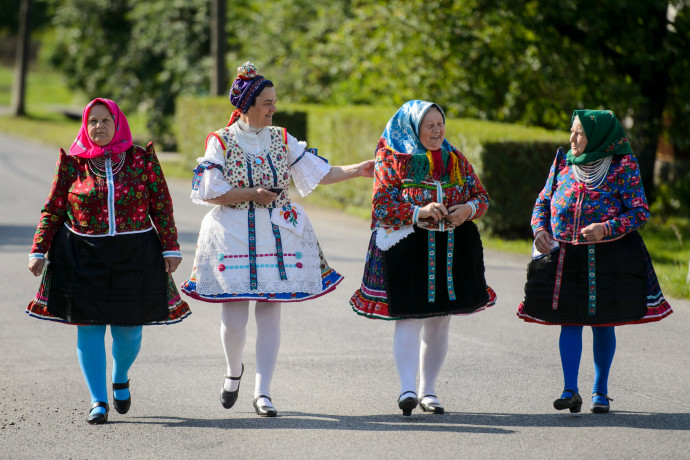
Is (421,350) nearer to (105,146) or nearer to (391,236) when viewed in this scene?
(391,236)

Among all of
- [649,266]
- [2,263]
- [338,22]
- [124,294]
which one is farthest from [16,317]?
[338,22]

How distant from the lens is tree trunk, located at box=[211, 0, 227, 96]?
21297 millimetres

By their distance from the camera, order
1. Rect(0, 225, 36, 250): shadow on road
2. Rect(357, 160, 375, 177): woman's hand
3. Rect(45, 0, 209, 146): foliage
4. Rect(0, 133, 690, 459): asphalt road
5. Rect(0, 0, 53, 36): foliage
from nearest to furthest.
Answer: Rect(0, 133, 690, 459): asphalt road
Rect(357, 160, 375, 177): woman's hand
Rect(0, 225, 36, 250): shadow on road
Rect(45, 0, 209, 146): foliage
Rect(0, 0, 53, 36): foliage

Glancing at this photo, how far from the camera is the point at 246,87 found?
17.6 feet

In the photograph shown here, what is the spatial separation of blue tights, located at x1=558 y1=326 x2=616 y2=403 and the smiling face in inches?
77.5

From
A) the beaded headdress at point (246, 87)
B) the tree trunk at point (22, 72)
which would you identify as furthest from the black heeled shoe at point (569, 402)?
the tree trunk at point (22, 72)

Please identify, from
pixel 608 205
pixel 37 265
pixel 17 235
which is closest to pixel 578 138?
pixel 608 205

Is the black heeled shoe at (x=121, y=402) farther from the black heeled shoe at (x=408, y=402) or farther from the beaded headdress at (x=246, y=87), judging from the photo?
the beaded headdress at (x=246, y=87)

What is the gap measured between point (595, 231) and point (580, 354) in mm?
676

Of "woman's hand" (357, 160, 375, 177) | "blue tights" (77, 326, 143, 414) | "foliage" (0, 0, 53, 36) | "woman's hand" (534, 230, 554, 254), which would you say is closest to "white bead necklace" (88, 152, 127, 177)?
"blue tights" (77, 326, 143, 414)

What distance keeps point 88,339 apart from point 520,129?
358 inches

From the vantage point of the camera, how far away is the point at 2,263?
10.3 metres

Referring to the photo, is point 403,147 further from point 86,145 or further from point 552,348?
point 552,348

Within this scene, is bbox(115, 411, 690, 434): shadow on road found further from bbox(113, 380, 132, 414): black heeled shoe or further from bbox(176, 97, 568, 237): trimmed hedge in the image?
bbox(176, 97, 568, 237): trimmed hedge
